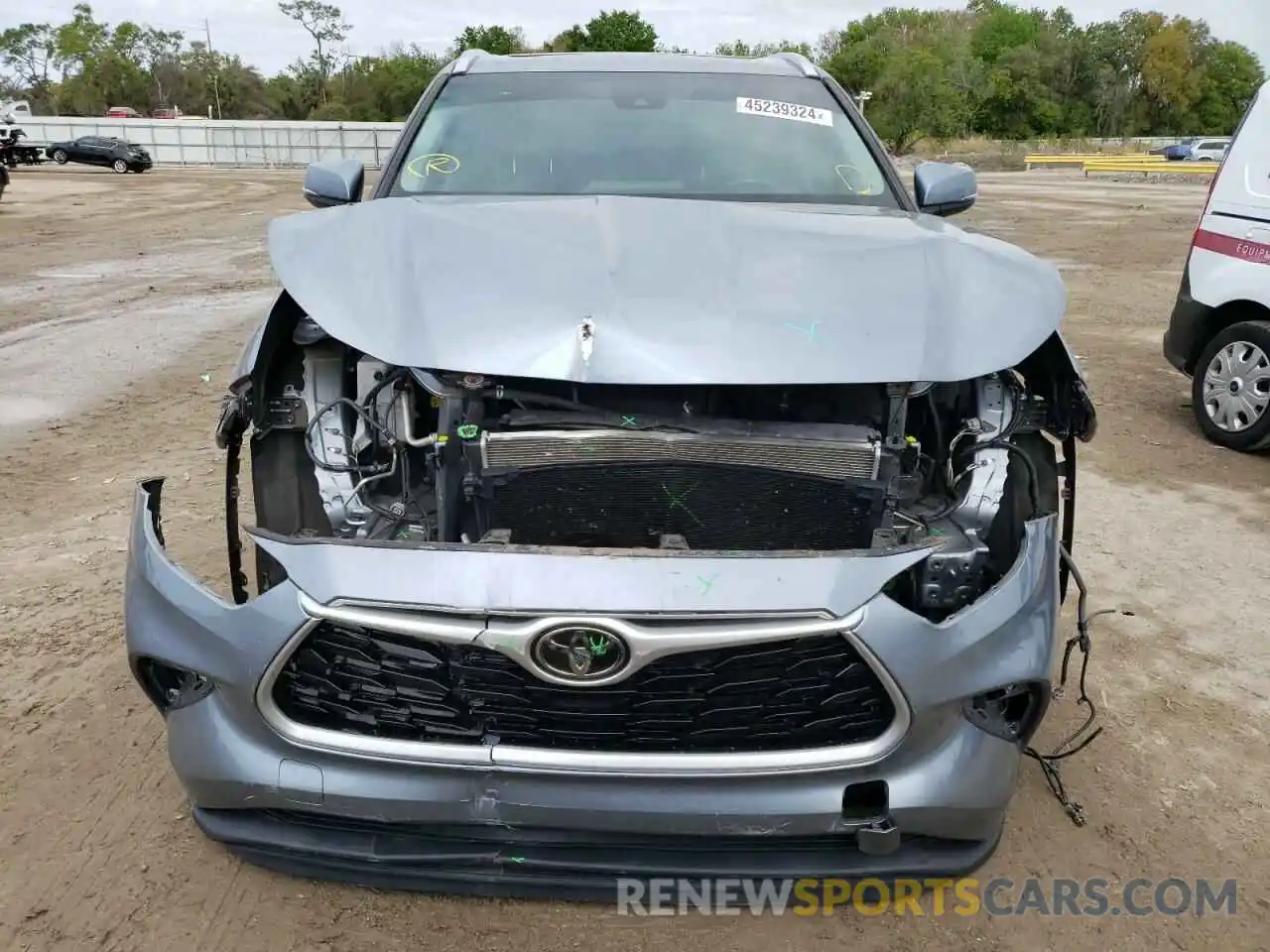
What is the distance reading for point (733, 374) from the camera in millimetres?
2168

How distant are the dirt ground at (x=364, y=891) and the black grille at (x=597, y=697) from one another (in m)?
0.55

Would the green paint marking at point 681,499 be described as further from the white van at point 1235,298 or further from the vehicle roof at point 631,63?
the white van at point 1235,298

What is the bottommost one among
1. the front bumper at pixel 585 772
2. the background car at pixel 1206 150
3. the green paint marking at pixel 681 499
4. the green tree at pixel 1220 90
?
the front bumper at pixel 585 772

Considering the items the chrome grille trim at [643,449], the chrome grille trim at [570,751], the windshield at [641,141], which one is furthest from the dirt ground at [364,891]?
the windshield at [641,141]

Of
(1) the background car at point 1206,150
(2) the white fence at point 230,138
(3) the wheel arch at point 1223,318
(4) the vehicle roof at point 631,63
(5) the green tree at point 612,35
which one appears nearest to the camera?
(4) the vehicle roof at point 631,63

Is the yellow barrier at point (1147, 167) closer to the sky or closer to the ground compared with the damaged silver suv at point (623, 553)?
closer to the sky

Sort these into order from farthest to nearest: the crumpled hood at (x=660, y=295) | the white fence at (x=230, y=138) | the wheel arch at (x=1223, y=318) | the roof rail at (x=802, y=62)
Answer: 1. the white fence at (x=230, y=138)
2. the wheel arch at (x=1223, y=318)
3. the roof rail at (x=802, y=62)
4. the crumpled hood at (x=660, y=295)

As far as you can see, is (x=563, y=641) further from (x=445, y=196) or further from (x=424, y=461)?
(x=445, y=196)

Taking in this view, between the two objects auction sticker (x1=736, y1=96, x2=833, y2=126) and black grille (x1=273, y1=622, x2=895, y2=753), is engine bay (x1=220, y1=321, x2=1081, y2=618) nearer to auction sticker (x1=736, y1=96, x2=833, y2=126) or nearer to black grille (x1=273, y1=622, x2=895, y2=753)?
black grille (x1=273, y1=622, x2=895, y2=753)

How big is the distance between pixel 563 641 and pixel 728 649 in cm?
30

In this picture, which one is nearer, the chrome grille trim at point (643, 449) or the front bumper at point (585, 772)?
the front bumper at point (585, 772)

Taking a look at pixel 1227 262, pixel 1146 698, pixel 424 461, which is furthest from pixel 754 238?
pixel 1227 262

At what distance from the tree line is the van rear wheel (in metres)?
59.1

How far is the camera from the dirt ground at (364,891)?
2.24m
